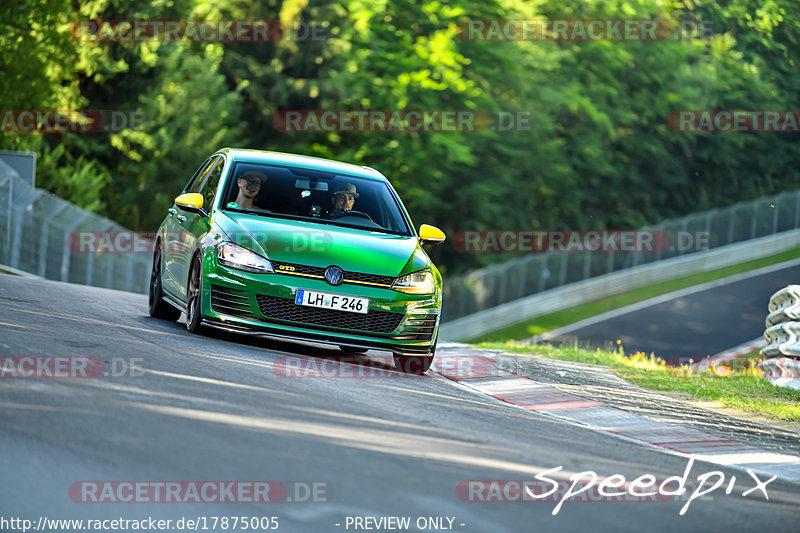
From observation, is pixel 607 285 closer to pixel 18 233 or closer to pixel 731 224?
pixel 731 224

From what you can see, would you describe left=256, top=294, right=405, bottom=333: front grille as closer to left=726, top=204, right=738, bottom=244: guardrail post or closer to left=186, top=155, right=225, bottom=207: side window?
left=186, top=155, right=225, bottom=207: side window

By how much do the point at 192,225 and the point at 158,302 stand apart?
152 centimetres

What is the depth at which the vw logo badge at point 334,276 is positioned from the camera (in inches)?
410

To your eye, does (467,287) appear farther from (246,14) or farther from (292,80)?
(246,14)

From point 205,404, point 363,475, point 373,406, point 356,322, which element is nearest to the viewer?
point 363,475

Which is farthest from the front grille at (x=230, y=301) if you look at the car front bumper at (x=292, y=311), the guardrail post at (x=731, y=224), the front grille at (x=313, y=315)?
the guardrail post at (x=731, y=224)

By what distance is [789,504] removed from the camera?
6902 mm

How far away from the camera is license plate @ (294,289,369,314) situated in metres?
10.4

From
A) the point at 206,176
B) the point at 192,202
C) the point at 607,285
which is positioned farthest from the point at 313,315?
the point at 607,285

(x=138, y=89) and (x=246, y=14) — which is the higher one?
(x=246, y=14)

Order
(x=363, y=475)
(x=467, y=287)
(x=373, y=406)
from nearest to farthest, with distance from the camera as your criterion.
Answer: (x=363, y=475), (x=373, y=406), (x=467, y=287)

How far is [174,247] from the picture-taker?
12305mm

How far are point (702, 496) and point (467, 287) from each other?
1391 inches

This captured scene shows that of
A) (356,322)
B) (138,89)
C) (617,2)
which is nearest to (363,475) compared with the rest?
(356,322)
